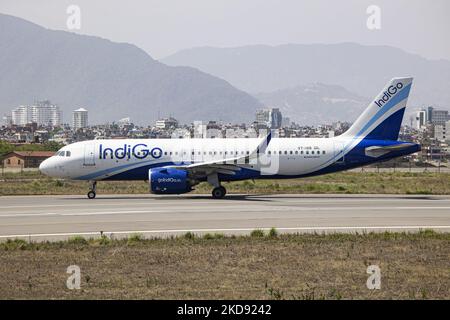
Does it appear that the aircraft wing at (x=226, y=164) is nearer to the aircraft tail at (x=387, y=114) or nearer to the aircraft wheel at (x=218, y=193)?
the aircraft wheel at (x=218, y=193)

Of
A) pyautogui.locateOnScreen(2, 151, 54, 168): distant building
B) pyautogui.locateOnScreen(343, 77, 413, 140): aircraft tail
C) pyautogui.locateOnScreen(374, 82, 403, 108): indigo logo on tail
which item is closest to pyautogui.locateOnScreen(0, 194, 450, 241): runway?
pyautogui.locateOnScreen(343, 77, 413, 140): aircraft tail

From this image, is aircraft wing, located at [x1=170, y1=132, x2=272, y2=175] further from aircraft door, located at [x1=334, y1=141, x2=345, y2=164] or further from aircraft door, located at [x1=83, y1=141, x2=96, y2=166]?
aircraft door, located at [x1=83, y1=141, x2=96, y2=166]

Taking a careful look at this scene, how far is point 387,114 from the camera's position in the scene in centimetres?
4116

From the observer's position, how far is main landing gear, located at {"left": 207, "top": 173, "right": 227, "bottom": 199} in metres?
39.9

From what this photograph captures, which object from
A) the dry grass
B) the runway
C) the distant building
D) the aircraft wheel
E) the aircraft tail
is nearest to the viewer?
the dry grass

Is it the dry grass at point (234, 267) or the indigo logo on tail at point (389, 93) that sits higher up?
the indigo logo on tail at point (389, 93)

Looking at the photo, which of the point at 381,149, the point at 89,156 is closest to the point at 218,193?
the point at 89,156

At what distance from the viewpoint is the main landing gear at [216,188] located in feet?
131

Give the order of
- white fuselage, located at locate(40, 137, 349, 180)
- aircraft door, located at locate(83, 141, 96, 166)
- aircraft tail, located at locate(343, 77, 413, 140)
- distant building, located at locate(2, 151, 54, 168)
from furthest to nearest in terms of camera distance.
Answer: distant building, located at locate(2, 151, 54, 168)
aircraft door, located at locate(83, 141, 96, 166)
aircraft tail, located at locate(343, 77, 413, 140)
white fuselage, located at locate(40, 137, 349, 180)

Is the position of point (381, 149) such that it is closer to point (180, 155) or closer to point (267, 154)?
point (267, 154)

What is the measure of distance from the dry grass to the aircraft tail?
56.8ft

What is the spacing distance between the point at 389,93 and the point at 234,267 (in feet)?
82.5

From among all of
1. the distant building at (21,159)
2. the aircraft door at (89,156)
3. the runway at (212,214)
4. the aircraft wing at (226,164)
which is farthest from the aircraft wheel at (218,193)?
the distant building at (21,159)
